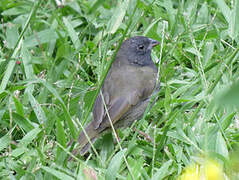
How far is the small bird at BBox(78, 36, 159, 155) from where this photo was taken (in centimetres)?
409

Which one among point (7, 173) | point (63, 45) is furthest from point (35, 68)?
point (7, 173)

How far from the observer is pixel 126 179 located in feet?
10.7

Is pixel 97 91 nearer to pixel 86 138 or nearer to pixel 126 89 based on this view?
pixel 86 138

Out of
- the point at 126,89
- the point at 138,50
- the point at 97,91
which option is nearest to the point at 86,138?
the point at 126,89

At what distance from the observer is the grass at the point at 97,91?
3.30m

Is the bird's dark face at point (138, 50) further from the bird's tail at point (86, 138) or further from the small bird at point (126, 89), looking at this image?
the bird's tail at point (86, 138)

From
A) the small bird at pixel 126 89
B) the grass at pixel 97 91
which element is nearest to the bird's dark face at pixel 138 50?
the small bird at pixel 126 89

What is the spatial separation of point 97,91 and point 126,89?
1.60 metres

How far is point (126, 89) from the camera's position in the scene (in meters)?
4.50

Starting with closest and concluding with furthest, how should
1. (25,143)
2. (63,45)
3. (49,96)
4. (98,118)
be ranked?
(25,143)
(98,118)
(49,96)
(63,45)

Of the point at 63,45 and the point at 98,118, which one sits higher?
the point at 63,45

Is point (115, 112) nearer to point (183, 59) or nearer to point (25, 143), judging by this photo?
point (25, 143)

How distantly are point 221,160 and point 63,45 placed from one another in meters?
2.73

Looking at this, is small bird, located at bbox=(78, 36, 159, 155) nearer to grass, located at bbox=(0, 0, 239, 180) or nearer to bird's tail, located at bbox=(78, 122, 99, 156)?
bird's tail, located at bbox=(78, 122, 99, 156)
